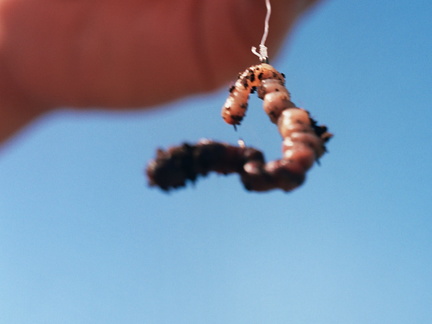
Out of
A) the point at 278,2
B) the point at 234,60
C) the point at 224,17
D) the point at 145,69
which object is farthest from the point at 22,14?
the point at 278,2

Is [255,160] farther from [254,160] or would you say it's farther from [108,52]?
[108,52]

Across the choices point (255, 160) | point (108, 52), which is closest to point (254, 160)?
point (255, 160)

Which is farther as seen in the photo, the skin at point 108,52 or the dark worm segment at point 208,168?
the skin at point 108,52

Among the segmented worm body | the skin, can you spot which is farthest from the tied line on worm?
the skin

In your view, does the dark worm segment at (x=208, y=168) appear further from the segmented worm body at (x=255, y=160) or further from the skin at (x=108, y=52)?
the skin at (x=108, y=52)

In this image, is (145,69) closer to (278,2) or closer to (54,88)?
(54,88)

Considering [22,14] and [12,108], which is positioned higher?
[22,14]

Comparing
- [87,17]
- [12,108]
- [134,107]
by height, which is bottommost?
[12,108]

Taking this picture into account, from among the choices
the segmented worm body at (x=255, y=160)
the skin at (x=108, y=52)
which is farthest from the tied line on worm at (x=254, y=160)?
the skin at (x=108, y=52)
